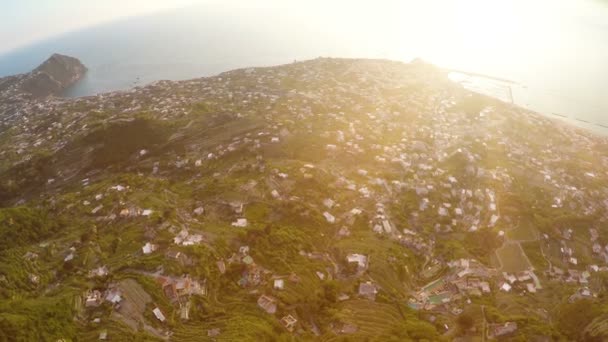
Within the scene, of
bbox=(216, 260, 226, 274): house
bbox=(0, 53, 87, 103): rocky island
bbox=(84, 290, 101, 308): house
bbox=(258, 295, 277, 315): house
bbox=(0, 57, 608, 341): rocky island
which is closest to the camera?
bbox=(84, 290, 101, 308): house

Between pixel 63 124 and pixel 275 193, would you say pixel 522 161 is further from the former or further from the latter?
pixel 63 124

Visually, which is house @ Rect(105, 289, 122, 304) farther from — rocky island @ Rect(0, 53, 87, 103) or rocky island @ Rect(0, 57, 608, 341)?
rocky island @ Rect(0, 53, 87, 103)

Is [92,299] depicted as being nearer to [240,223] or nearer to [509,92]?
[240,223]

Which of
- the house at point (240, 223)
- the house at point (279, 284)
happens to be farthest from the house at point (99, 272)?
the house at point (279, 284)

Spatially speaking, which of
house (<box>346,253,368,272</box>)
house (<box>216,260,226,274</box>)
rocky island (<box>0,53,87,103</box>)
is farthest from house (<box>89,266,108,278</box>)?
rocky island (<box>0,53,87,103</box>)

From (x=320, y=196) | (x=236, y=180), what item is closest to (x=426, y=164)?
(x=320, y=196)

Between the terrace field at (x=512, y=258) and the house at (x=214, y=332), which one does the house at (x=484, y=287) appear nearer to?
the terrace field at (x=512, y=258)
